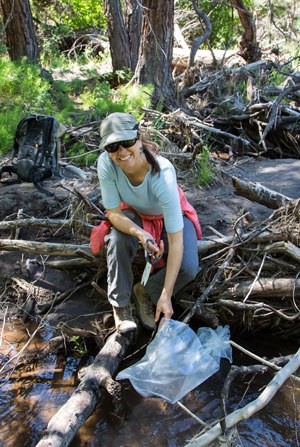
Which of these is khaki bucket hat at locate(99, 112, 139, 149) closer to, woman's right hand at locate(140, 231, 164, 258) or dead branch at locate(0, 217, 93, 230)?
woman's right hand at locate(140, 231, 164, 258)

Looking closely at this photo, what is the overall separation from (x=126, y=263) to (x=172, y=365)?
0.68 metres

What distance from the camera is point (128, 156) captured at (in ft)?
8.76

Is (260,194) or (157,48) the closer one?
(260,194)

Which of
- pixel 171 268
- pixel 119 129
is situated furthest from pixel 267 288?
pixel 119 129

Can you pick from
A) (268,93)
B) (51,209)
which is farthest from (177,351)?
(268,93)

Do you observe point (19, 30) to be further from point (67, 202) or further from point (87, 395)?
point (87, 395)

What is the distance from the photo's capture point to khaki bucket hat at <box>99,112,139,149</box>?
2572 millimetres

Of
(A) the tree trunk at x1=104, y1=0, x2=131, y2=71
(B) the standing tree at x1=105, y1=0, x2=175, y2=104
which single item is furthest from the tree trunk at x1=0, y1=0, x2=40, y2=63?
(B) the standing tree at x1=105, y1=0, x2=175, y2=104

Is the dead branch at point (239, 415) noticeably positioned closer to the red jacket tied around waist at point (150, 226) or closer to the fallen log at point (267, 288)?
the fallen log at point (267, 288)

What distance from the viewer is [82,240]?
3818 millimetres

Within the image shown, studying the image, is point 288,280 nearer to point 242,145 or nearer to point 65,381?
point 65,381

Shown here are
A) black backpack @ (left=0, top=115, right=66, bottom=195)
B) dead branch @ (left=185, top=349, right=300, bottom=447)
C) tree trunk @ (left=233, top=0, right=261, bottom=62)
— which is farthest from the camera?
tree trunk @ (left=233, top=0, right=261, bottom=62)

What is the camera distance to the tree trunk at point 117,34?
8.37 m

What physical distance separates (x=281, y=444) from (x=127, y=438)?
2.72ft
